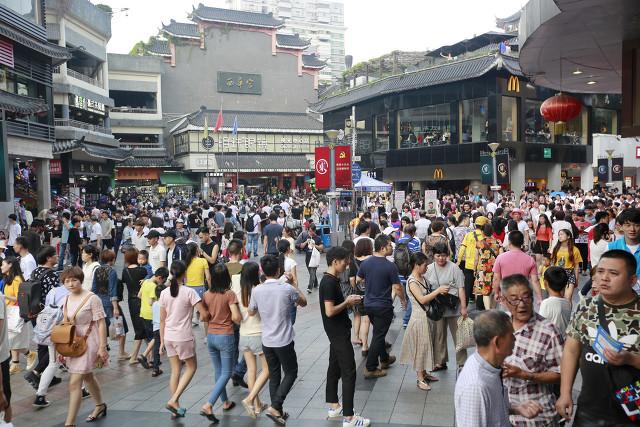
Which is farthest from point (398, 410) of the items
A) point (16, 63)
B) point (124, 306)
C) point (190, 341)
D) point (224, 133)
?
point (224, 133)

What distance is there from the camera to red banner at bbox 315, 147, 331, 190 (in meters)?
14.3

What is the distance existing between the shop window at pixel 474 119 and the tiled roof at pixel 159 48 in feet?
107

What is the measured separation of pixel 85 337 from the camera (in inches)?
211

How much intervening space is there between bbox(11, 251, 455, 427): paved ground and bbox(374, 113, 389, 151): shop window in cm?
3399

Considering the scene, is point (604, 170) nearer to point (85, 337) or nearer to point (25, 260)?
point (25, 260)

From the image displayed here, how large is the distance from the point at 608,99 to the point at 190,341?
4112cm

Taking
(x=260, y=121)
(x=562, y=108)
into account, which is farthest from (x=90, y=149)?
(x=562, y=108)

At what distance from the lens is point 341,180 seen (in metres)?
A: 14.4

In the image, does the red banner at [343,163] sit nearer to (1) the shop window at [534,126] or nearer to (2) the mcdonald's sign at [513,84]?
(2) the mcdonald's sign at [513,84]

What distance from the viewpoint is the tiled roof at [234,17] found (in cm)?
5550

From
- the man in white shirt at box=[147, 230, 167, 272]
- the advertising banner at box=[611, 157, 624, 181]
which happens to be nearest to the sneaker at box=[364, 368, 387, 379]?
the man in white shirt at box=[147, 230, 167, 272]

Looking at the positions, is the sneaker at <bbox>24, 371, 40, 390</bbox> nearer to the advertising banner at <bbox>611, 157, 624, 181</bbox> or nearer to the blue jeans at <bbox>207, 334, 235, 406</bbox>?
the blue jeans at <bbox>207, 334, 235, 406</bbox>

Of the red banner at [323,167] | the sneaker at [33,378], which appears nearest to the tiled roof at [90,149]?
the red banner at [323,167]

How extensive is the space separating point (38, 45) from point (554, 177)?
3115 cm
